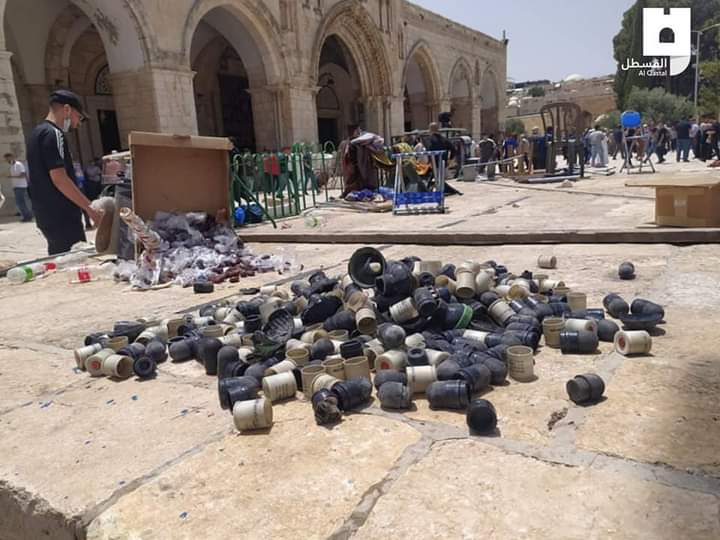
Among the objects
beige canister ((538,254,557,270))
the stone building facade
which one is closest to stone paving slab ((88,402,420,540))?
beige canister ((538,254,557,270))

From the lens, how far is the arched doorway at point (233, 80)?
56.0 ft

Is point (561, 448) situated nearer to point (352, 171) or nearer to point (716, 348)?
point (716, 348)

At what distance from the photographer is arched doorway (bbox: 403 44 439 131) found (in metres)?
27.7

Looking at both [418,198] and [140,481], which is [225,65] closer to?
[418,198]

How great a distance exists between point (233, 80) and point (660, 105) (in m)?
39.5

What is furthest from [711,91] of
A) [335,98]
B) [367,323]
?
[367,323]

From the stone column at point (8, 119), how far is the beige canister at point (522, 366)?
1268cm

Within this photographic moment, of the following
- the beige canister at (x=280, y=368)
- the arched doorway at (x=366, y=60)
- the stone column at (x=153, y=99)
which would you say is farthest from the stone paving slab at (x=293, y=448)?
the arched doorway at (x=366, y=60)

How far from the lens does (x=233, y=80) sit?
22984 millimetres

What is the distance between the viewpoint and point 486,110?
37219 millimetres

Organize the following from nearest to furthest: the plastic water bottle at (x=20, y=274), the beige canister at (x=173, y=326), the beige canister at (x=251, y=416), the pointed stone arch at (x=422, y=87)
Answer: the beige canister at (x=251, y=416)
the beige canister at (x=173, y=326)
the plastic water bottle at (x=20, y=274)
the pointed stone arch at (x=422, y=87)

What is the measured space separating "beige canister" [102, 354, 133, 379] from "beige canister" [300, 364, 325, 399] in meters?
1.05

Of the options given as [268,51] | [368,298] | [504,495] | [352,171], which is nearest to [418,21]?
[268,51]

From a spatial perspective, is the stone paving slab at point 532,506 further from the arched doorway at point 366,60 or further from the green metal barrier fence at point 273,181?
the arched doorway at point 366,60
